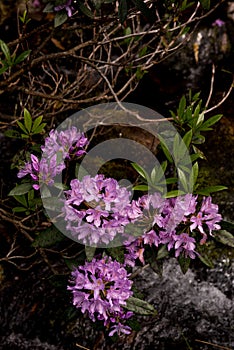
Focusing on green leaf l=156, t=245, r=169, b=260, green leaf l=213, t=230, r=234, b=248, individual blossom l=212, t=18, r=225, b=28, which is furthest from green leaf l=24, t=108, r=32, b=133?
individual blossom l=212, t=18, r=225, b=28

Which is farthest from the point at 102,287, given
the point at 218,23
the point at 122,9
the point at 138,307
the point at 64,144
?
the point at 218,23

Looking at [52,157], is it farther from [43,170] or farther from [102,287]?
[102,287]

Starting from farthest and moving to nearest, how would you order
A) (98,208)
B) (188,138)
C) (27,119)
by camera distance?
(27,119)
(188,138)
(98,208)

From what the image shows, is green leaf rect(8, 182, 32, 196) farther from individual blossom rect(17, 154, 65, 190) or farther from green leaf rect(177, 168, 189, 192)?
green leaf rect(177, 168, 189, 192)

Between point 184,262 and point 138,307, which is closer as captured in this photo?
point 184,262

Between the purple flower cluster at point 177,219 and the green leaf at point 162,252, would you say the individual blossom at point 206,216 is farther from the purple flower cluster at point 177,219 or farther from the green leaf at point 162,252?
the green leaf at point 162,252

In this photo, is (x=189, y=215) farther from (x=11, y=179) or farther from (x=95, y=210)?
(x=11, y=179)
